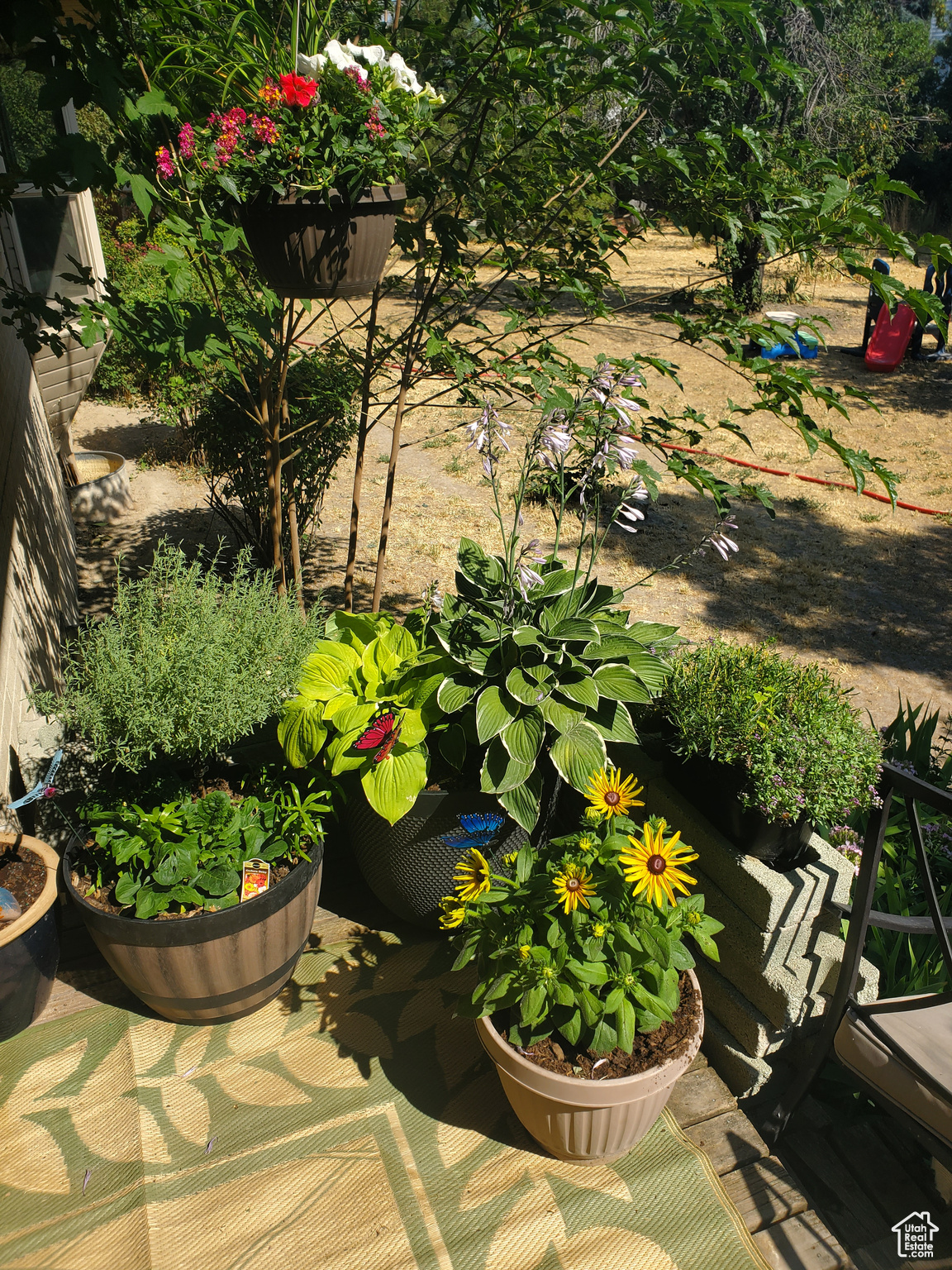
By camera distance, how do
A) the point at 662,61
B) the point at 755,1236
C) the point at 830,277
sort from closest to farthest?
the point at 755,1236 < the point at 662,61 < the point at 830,277

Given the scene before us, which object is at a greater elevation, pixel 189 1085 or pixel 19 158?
pixel 19 158

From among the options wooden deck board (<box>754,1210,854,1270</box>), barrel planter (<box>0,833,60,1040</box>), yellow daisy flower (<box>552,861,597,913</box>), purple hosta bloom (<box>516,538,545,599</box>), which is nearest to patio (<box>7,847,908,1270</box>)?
wooden deck board (<box>754,1210,854,1270</box>)

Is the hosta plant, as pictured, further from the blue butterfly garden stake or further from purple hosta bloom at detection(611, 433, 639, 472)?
the blue butterfly garden stake

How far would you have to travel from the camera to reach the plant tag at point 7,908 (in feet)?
6.45

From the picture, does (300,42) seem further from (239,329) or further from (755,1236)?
(755,1236)

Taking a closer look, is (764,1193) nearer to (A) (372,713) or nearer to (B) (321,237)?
(A) (372,713)

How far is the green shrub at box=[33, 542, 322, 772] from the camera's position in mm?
1963

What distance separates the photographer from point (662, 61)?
197 cm

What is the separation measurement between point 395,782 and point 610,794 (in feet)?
1.75

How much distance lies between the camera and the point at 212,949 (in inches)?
77.6

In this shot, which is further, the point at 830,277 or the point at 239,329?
the point at 830,277

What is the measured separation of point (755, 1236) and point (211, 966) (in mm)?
1336

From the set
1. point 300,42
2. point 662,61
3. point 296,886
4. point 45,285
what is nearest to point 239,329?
point 300,42

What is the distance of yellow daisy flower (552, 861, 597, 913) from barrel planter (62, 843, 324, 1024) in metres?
0.68
